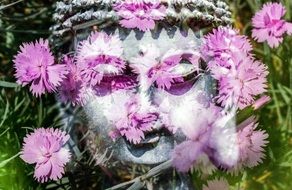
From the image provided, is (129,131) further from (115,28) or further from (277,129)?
(277,129)

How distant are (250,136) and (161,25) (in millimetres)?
111

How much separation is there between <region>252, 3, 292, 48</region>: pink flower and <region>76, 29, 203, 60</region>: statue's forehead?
97 mm

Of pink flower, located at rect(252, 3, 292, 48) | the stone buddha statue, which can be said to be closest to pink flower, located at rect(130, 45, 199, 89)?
the stone buddha statue

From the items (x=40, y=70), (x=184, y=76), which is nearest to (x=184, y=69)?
(x=184, y=76)

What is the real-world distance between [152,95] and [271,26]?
149 mm

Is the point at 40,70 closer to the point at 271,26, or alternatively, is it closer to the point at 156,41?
the point at 156,41

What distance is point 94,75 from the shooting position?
0.46 metres

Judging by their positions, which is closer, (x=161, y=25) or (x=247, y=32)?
(x=161, y=25)

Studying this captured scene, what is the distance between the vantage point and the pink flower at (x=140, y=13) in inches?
17.9

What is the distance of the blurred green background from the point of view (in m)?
0.55

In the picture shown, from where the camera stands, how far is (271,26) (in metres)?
0.54

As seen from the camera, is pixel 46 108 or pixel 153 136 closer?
pixel 153 136

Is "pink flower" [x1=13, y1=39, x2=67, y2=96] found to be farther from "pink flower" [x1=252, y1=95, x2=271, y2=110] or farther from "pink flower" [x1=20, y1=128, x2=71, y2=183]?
"pink flower" [x1=252, y1=95, x2=271, y2=110]

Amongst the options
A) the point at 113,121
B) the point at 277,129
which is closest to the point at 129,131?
the point at 113,121
